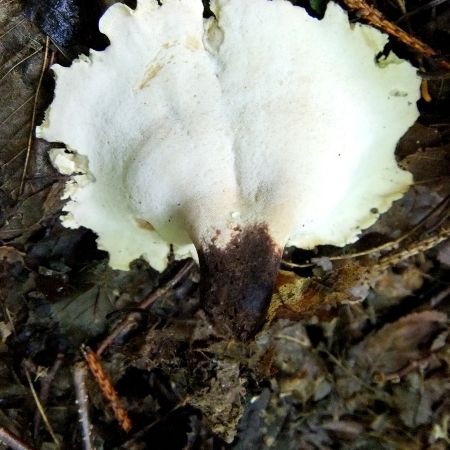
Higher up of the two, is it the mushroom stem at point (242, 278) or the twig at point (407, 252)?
the mushroom stem at point (242, 278)

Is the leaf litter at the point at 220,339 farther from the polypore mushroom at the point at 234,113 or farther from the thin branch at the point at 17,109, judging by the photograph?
the polypore mushroom at the point at 234,113

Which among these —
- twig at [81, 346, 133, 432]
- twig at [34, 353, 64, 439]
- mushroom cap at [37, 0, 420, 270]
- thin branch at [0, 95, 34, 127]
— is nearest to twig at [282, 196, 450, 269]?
mushroom cap at [37, 0, 420, 270]

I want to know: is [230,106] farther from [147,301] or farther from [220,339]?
[147,301]

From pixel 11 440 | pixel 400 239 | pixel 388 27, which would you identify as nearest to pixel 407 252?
pixel 400 239

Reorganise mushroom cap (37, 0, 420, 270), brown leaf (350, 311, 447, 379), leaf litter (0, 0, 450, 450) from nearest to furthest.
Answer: mushroom cap (37, 0, 420, 270) < leaf litter (0, 0, 450, 450) < brown leaf (350, 311, 447, 379)

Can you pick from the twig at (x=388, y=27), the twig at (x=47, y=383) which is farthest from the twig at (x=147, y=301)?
the twig at (x=388, y=27)

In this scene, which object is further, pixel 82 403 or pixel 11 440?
pixel 82 403

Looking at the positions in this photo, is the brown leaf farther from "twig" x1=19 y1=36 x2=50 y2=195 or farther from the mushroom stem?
"twig" x1=19 y1=36 x2=50 y2=195

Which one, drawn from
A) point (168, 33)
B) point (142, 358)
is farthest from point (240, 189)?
point (142, 358)
